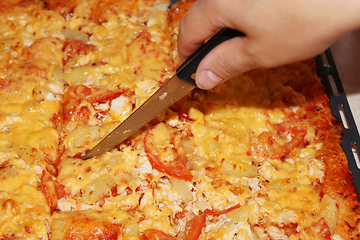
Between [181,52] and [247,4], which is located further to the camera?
[181,52]

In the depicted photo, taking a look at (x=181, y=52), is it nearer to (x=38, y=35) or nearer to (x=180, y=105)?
(x=180, y=105)

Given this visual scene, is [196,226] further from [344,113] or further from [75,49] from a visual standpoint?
[75,49]

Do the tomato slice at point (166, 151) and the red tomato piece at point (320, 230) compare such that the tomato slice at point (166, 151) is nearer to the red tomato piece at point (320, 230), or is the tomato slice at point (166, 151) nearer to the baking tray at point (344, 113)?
the red tomato piece at point (320, 230)

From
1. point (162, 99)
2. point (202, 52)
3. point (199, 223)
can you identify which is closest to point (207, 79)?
point (202, 52)

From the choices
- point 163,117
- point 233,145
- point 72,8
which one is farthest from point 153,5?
point 233,145

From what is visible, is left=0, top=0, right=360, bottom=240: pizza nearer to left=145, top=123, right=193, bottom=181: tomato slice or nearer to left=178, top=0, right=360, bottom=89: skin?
left=145, top=123, right=193, bottom=181: tomato slice

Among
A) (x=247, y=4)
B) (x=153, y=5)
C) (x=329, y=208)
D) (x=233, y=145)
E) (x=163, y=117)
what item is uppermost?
(x=247, y=4)
